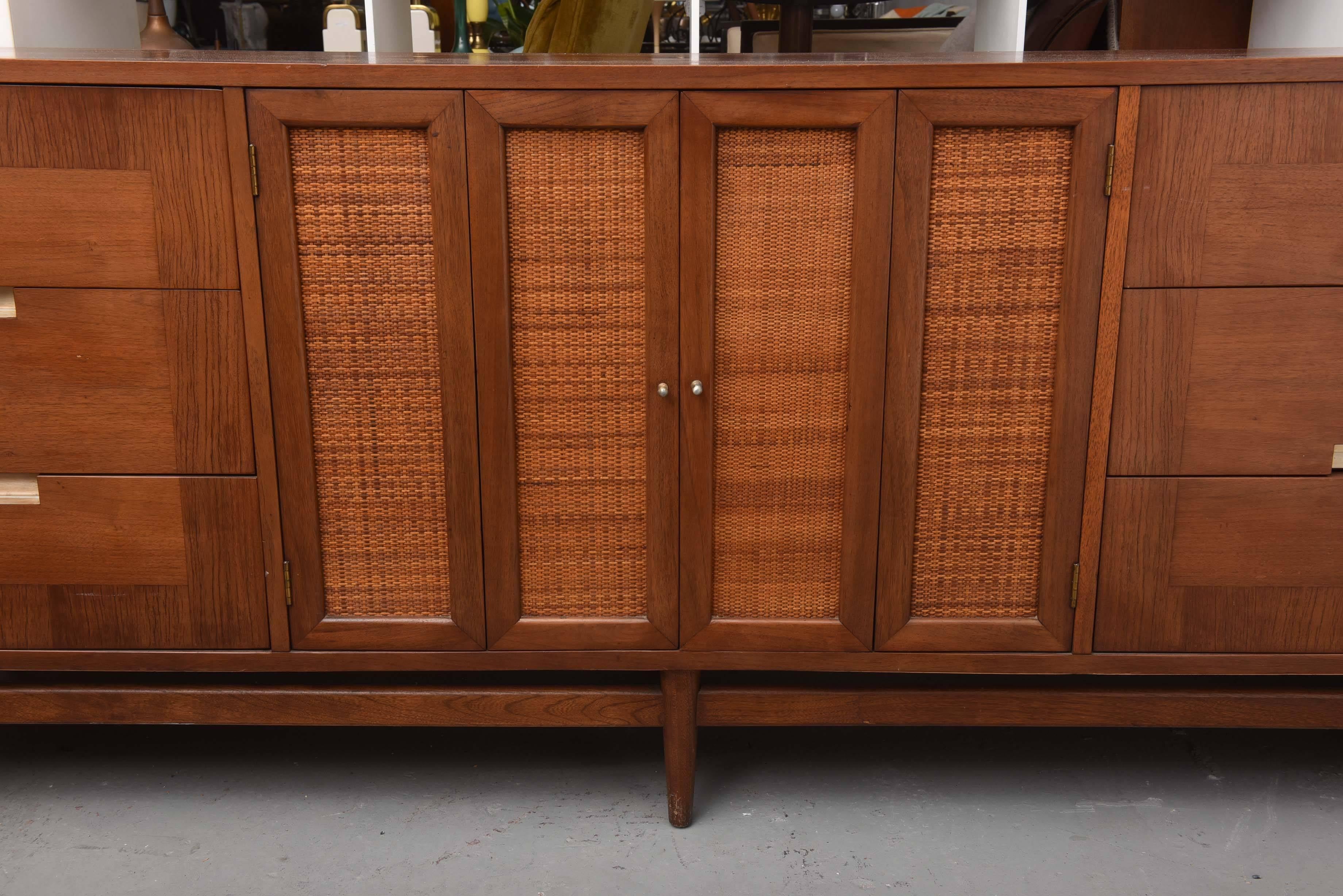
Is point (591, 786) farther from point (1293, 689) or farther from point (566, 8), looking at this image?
point (566, 8)

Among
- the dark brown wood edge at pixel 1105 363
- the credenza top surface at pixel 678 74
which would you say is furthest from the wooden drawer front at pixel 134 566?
the dark brown wood edge at pixel 1105 363

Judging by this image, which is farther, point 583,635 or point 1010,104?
point 583,635

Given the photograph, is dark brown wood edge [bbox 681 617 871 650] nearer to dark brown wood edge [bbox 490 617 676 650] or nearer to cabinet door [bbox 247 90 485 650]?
dark brown wood edge [bbox 490 617 676 650]

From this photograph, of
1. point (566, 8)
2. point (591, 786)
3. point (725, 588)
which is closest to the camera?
point (725, 588)

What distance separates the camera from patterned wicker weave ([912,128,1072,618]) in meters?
1.03

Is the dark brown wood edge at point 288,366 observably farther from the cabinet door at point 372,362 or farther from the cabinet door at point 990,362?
the cabinet door at point 990,362

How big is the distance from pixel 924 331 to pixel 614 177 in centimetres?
38

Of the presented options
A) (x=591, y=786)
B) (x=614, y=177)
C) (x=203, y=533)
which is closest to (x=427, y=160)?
(x=614, y=177)

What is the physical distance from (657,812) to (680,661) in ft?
0.73

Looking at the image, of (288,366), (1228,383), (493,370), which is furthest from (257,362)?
(1228,383)

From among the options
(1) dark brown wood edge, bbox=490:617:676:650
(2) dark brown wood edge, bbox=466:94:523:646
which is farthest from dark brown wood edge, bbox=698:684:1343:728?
(2) dark brown wood edge, bbox=466:94:523:646

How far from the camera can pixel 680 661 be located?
44.9 inches

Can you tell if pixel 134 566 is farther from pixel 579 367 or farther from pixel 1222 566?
pixel 1222 566

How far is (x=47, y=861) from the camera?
3.66 ft
